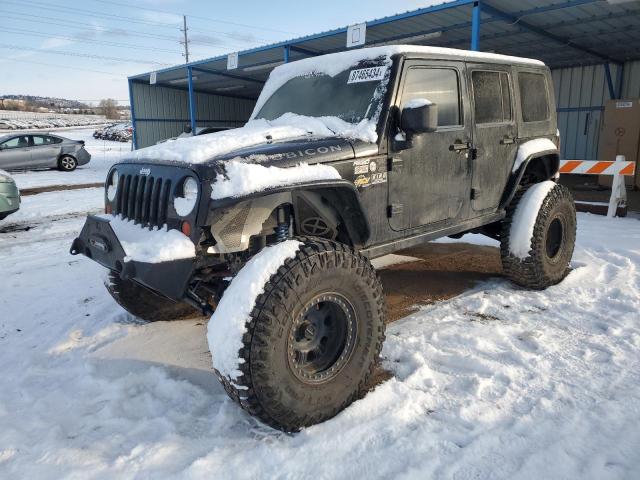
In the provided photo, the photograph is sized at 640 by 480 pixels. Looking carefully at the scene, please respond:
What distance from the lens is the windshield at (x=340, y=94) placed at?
3.31 meters

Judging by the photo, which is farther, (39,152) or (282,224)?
(39,152)

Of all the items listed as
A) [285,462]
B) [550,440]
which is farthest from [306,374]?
[550,440]

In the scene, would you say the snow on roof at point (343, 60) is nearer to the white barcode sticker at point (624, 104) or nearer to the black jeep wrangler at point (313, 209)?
the black jeep wrangler at point (313, 209)

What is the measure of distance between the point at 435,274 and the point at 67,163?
15.6 m

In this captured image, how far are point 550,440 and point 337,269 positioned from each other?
1.36m

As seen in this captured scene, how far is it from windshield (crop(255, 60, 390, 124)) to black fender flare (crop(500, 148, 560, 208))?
1.80m

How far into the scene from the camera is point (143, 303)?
392cm

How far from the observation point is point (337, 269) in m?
2.69

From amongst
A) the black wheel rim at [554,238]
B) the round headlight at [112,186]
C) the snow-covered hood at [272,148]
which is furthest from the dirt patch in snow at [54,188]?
the black wheel rim at [554,238]

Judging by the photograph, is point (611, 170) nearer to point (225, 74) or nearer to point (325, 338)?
point (325, 338)

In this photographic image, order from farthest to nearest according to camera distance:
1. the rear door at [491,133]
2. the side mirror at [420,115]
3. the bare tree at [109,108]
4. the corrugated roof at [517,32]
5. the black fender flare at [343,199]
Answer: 1. the bare tree at [109,108]
2. the corrugated roof at [517,32]
3. the rear door at [491,133]
4. the side mirror at [420,115]
5. the black fender flare at [343,199]

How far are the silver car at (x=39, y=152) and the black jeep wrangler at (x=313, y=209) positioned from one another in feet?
48.7

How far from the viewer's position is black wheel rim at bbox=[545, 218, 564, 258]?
483 centimetres

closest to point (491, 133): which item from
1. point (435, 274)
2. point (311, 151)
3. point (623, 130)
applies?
point (435, 274)
